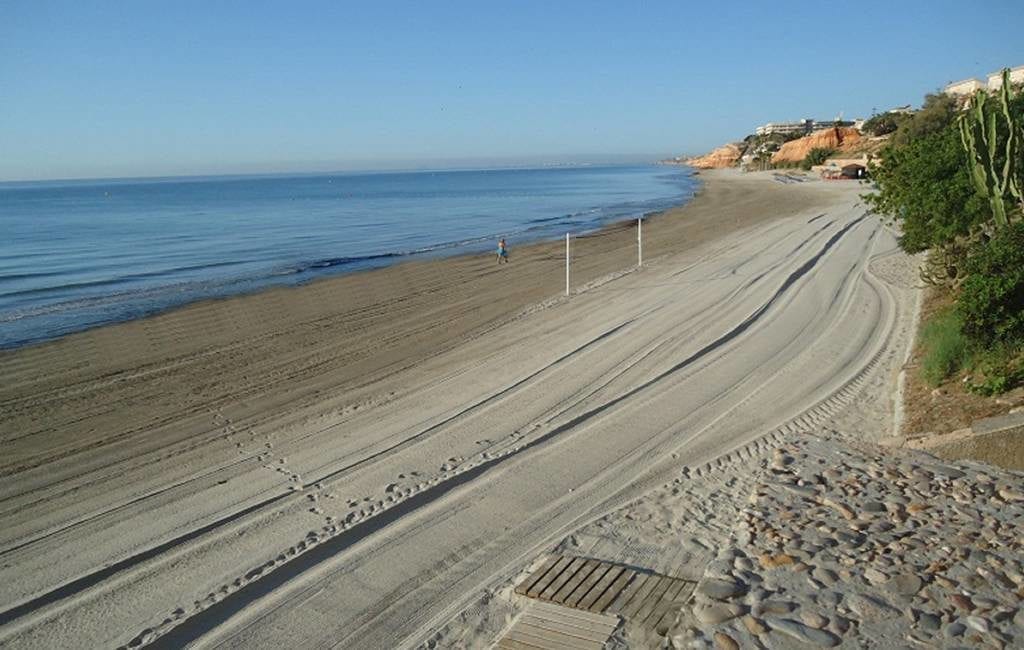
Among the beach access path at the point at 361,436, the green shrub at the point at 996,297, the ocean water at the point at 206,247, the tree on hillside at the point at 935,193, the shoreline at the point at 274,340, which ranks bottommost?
the ocean water at the point at 206,247

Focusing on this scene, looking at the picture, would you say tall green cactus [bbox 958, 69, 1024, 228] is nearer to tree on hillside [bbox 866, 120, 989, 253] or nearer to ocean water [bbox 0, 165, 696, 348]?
tree on hillside [bbox 866, 120, 989, 253]

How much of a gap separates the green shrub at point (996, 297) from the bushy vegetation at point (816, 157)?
287ft

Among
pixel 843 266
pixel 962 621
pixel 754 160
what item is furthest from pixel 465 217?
pixel 754 160

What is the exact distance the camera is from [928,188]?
1391 cm

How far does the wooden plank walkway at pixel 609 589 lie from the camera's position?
559 cm

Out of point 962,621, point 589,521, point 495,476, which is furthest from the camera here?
point 495,476

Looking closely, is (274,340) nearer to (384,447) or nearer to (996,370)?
(384,447)

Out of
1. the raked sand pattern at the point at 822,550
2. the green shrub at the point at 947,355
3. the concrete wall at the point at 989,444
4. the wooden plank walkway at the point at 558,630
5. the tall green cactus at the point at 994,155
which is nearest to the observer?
the raked sand pattern at the point at 822,550

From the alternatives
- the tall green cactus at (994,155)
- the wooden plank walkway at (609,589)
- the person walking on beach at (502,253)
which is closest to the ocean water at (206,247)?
the person walking on beach at (502,253)

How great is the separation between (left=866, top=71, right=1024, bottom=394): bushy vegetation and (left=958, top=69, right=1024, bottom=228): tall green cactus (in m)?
0.01

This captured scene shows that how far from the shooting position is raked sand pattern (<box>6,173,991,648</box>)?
20.5ft

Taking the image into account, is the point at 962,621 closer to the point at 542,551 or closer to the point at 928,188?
the point at 542,551

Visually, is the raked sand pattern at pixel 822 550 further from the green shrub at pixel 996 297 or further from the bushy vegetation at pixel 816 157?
the bushy vegetation at pixel 816 157

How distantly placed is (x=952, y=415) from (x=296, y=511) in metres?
6.96
